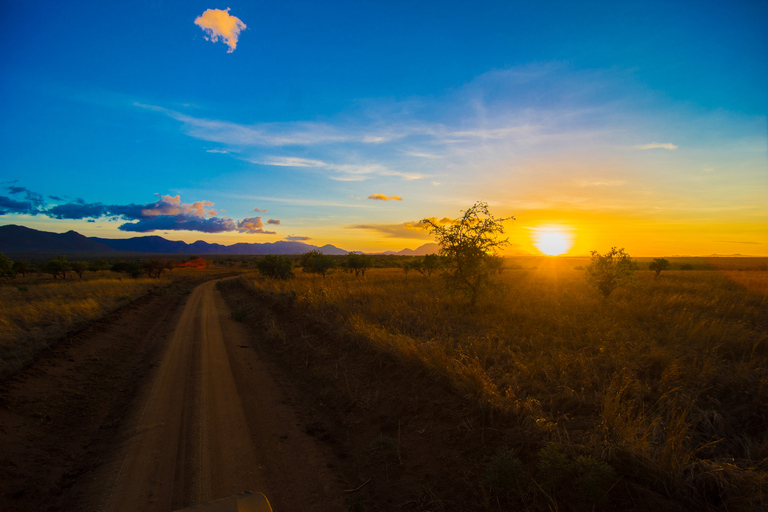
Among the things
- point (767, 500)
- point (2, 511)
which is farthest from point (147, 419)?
point (767, 500)

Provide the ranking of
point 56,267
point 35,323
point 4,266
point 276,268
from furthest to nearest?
point 56,267 < point 276,268 < point 4,266 < point 35,323

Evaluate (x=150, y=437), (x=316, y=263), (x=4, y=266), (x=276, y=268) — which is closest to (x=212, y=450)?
(x=150, y=437)

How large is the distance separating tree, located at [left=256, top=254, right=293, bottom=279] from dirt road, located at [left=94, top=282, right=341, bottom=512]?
27.7m

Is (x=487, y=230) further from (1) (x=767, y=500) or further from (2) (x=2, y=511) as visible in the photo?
(2) (x=2, y=511)

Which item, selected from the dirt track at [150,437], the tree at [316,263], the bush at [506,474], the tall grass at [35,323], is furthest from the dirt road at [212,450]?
the tree at [316,263]

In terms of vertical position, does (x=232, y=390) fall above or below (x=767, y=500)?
below

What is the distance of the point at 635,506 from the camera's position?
141 inches

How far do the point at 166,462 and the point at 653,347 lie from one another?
11.3 metres

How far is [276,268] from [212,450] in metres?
33.9

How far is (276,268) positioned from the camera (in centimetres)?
3812

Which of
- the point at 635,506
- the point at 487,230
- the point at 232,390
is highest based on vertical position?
the point at 487,230

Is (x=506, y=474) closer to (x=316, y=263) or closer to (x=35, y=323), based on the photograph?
(x=35, y=323)

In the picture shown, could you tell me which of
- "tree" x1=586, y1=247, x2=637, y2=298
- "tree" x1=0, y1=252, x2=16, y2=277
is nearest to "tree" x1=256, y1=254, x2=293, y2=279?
"tree" x1=0, y1=252, x2=16, y2=277

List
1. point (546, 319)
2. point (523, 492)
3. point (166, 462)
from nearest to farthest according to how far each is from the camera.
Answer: point (523, 492) → point (166, 462) → point (546, 319)
